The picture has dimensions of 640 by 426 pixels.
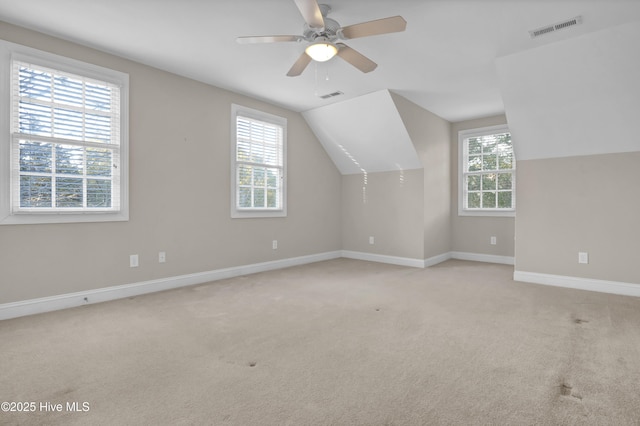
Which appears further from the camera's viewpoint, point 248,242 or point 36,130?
point 248,242

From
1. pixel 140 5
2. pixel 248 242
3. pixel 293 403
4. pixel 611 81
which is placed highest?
pixel 140 5

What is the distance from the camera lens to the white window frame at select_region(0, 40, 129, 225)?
283 centimetres

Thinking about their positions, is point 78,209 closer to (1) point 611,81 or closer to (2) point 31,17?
(2) point 31,17

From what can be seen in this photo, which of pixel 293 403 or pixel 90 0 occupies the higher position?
pixel 90 0

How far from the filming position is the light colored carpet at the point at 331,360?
63.0 inches

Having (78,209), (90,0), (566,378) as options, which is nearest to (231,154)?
(78,209)

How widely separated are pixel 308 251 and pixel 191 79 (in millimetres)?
Result: 3196

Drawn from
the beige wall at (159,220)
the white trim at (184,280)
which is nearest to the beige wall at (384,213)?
the white trim at (184,280)

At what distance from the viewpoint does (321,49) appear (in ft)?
8.71

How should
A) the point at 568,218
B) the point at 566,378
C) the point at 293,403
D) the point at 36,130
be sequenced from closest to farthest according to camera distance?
the point at 293,403 < the point at 566,378 < the point at 36,130 < the point at 568,218

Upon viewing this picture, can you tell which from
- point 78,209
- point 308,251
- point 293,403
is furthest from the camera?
point 308,251

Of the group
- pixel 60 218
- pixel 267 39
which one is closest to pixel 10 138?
pixel 60 218

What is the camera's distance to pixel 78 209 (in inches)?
127

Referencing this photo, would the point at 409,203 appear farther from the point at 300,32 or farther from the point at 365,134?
the point at 300,32
